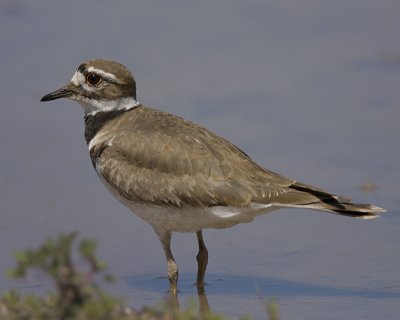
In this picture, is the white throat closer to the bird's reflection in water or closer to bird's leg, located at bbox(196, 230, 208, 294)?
bird's leg, located at bbox(196, 230, 208, 294)

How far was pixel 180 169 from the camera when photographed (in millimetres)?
9562

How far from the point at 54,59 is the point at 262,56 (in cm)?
265

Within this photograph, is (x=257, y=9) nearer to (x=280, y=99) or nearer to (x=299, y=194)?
(x=280, y=99)

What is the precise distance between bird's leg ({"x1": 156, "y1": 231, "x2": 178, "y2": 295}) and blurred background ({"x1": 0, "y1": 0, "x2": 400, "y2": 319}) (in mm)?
155

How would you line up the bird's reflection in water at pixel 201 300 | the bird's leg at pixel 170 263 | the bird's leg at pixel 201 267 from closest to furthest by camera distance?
the bird's reflection in water at pixel 201 300, the bird's leg at pixel 170 263, the bird's leg at pixel 201 267

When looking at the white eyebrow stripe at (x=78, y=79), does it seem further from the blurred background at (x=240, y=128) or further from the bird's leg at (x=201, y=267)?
the bird's leg at (x=201, y=267)

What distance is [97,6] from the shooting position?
16.5 meters

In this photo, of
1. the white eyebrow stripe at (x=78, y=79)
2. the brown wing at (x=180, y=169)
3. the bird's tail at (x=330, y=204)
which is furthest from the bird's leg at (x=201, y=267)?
the white eyebrow stripe at (x=78, y=79)

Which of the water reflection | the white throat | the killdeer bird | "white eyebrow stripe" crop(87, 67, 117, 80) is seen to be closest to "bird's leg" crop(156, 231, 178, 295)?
the killdeer bird

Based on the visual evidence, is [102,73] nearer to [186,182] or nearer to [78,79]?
[78,79]

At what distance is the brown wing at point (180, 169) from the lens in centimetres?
934

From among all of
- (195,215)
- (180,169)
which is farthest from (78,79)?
(195,215)

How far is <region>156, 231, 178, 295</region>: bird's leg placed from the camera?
31.5ft

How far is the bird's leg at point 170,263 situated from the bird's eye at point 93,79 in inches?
62.7
